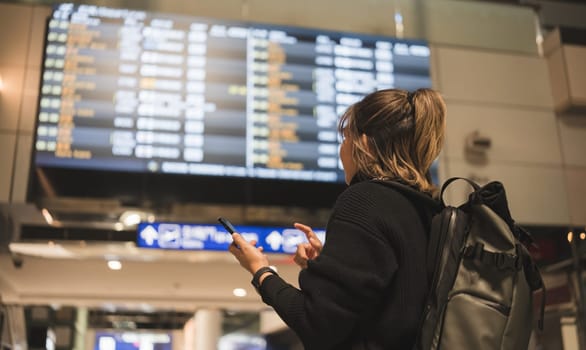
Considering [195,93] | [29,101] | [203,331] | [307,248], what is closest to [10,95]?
[29,101]

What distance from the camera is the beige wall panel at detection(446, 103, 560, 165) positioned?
17.3 feet

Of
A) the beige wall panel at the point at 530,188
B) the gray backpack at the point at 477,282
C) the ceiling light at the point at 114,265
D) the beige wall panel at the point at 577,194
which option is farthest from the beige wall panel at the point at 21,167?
the beige wall panel at the point at 577,194

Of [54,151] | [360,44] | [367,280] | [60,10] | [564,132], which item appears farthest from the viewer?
[564,132]

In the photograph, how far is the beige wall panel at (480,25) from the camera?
5.53 m

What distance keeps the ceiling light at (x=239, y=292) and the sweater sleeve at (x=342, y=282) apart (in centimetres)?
408

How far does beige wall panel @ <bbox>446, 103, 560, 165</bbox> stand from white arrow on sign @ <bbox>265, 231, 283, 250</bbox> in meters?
1.53

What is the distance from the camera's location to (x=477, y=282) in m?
1.34

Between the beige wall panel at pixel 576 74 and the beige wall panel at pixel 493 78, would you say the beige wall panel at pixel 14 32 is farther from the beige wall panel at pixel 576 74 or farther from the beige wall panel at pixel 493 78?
the beige wall panel at pixel 576 74

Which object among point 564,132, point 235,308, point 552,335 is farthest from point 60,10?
point 552,335

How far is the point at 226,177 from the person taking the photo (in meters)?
4.55

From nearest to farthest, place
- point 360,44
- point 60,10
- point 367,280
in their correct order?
point 367,280 < point 60,10 < point 360,44

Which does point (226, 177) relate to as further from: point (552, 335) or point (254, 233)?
point (552, 335)

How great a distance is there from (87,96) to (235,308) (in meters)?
2.05

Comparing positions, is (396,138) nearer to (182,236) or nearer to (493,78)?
(182,236)
